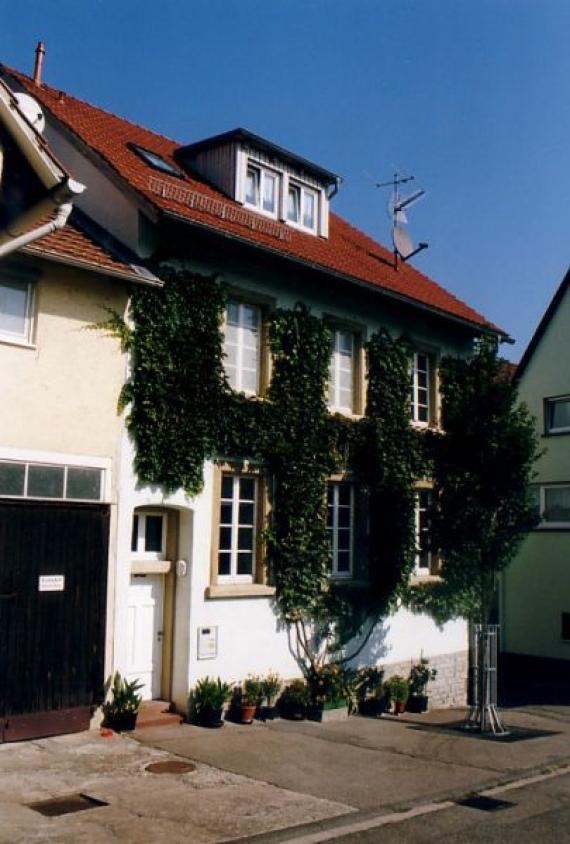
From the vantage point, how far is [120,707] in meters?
12.0

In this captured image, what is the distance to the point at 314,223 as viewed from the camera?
18125 millimetres

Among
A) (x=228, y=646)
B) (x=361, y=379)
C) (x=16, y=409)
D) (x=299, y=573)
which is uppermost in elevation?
(x=361, y=379)

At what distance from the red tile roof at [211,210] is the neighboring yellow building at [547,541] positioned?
4777 millimetres

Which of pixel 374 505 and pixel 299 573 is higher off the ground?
pixel 374 505

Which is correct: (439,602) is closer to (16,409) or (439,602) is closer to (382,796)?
(382,796)

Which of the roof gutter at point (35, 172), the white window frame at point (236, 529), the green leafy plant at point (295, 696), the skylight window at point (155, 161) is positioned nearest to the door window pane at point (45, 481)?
Result: the white window frame at point (236, 529)

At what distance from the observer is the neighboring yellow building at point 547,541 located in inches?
915

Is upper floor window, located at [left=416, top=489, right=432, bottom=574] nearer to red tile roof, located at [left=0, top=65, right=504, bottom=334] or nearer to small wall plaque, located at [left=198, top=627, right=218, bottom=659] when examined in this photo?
red tile roof, located at [left=0, top=65, right=504, bottom=334]

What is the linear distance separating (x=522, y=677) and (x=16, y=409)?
16.4 m

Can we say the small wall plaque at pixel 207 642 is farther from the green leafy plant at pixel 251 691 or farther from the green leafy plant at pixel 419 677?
the green leafy plant at pixel 419 677

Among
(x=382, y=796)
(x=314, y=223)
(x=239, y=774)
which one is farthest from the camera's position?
(x=314, y=223)

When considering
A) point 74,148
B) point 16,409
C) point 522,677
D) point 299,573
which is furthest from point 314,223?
point 522,677

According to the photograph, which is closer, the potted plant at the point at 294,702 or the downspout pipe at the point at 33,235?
the downspout pipe at the point at 33,235

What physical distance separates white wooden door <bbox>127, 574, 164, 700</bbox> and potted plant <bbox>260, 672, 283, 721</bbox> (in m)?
1.71
